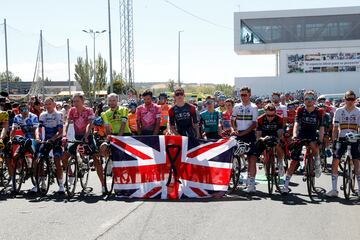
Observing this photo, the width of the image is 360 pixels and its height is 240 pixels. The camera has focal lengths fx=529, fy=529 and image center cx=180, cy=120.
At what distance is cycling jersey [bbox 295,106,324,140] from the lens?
10.2m

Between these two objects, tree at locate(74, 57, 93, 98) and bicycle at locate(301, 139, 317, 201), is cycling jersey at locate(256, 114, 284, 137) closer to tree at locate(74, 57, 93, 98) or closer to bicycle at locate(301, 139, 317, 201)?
bicycle at locate(301, 139, 317, 201)

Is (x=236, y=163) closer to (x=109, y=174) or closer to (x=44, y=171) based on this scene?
(x=109, y=174)

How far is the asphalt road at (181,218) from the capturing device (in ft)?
22.8

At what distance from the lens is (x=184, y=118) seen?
1040 centimetres

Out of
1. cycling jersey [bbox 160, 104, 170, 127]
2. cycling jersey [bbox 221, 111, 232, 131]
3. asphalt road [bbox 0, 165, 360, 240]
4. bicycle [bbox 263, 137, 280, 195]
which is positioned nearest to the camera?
asphalt road [bbox 0, 165, 360, 240]

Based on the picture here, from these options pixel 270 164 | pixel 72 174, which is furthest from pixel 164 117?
pixel 270 164

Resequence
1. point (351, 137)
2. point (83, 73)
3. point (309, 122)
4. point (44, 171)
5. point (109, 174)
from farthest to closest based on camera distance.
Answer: point (83, 73), point (109, 174), point (44, 171), point (309, 122), point (351, 137)

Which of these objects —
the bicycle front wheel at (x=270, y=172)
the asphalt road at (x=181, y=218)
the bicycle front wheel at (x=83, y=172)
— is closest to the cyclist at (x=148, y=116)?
the bicycle front wheel at (x=83, y=172)

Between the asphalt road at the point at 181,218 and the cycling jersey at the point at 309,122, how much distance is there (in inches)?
46.2

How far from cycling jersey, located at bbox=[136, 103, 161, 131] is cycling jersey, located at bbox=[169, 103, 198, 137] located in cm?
60

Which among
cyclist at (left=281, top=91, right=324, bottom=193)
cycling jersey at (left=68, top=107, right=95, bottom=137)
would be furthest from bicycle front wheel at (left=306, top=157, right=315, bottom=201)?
cycling jersey at (left=68, top=107, right=95, bottom=137)

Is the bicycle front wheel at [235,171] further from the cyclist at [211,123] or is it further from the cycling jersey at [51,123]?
the cycling jersey at [51,123]

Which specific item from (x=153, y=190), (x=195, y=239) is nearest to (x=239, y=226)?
(x=195, y=239)

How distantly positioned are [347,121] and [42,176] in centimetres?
588
